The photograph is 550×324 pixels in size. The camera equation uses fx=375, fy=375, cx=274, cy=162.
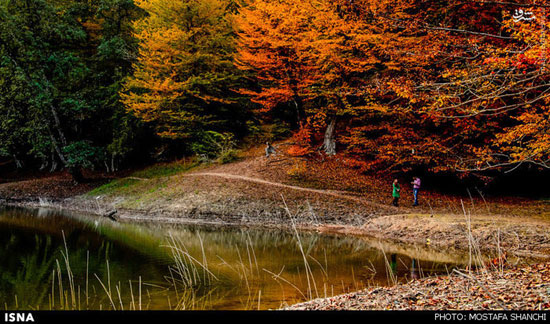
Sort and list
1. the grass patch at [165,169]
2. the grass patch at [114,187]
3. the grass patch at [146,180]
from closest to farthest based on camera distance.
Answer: the grass patch at [146,180] < the grass patch at [114,187] < the grass patch at [165,169]

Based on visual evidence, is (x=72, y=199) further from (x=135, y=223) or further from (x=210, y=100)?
(x=210, y=100)

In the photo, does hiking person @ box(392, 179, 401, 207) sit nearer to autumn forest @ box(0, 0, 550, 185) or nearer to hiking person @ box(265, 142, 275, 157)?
autumn forest @ box(0, 0, 550, 185)

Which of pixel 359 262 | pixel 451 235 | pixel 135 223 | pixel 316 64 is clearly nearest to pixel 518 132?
pixel 451 235

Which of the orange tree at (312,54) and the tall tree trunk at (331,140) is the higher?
the orange tree at (312,54)

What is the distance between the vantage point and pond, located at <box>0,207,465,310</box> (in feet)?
23.6

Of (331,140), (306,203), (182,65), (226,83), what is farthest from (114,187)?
(331,140)

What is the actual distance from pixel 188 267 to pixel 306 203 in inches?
332

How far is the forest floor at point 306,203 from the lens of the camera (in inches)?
478

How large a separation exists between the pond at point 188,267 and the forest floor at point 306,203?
56.4 inches

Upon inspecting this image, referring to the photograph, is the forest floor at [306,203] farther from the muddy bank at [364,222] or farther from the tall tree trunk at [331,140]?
the tall tree trunk at [331,140]

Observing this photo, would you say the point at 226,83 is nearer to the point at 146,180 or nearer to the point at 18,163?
the point at 146,180

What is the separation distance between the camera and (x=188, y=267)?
9.77m

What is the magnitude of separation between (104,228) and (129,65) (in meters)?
18.3

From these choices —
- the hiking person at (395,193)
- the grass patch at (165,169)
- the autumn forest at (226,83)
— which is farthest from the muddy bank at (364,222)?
the grass patch at (165,169)
